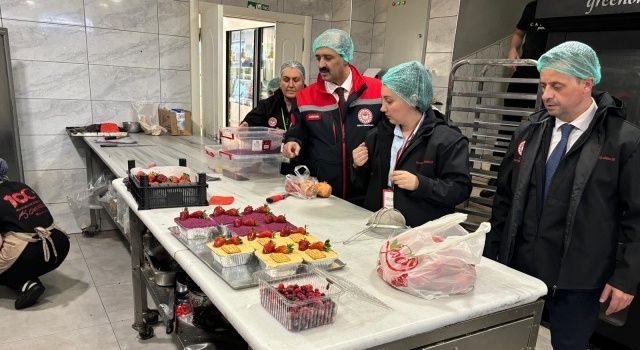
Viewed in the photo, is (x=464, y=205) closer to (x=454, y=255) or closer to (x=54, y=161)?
(x=454, y=255)

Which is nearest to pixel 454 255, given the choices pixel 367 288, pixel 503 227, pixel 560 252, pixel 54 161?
pixel 367 288

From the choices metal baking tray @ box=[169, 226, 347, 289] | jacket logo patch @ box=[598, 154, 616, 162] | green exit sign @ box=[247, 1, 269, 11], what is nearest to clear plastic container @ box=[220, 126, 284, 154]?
metal baking tray @ box=[169, 226, 347, 289]

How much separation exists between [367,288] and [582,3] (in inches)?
86.3

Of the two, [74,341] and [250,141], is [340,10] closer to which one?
[250,141]

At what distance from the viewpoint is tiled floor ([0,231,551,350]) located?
250 centimetres

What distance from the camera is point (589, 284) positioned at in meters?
1.65

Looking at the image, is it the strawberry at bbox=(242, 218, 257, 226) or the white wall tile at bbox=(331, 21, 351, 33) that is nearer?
the strawberry at bbox=(242, 218, 257, 226)

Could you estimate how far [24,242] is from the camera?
2756mm

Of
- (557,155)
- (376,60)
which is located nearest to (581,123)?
(557,155)

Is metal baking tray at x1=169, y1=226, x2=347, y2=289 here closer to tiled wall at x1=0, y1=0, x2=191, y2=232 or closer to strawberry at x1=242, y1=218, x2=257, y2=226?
strawberry at x1=242, y1=218, x2=257, y2=226

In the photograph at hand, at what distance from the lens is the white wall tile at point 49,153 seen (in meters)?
3.76

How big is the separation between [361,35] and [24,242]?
352 centimetres

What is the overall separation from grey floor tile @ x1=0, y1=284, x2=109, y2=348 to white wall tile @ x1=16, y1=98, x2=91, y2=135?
55.6 inches

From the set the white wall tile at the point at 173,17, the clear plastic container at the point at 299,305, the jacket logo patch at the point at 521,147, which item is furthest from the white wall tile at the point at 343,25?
the clear plastic container at the point at 299,305
